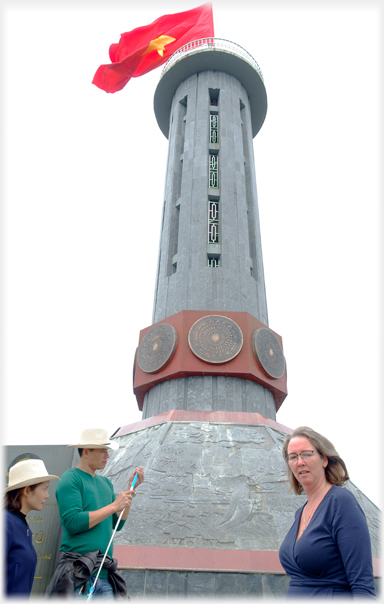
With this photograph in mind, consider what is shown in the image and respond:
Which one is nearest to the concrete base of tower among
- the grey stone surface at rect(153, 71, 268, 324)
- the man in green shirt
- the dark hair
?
the grey stone surface at rect(153, 71, 268, 324)

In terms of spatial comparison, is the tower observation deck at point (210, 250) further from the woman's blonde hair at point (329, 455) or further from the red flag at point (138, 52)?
the woman's blonde hair at point (329, 455)

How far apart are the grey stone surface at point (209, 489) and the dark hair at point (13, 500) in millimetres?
5717

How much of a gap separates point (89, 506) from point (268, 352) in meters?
11.1

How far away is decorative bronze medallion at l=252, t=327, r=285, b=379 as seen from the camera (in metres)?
14.3

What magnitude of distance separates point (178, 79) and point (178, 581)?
20.6 meters

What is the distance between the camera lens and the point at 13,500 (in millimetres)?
3758

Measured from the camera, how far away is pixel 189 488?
992 centimetres

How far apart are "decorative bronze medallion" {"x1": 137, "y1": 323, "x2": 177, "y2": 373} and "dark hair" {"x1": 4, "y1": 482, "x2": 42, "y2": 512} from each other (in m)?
10.4

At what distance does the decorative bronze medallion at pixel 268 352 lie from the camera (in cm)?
1433

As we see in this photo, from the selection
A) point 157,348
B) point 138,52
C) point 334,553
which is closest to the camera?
point 334,553

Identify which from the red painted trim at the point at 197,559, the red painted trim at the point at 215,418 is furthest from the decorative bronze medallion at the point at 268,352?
the red painted trim at the point at 197,559

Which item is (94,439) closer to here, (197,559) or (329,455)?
(329,455)

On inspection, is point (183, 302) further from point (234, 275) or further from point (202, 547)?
point (202, 547)

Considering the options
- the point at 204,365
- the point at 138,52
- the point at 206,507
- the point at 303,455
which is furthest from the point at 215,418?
the point at 138,52
